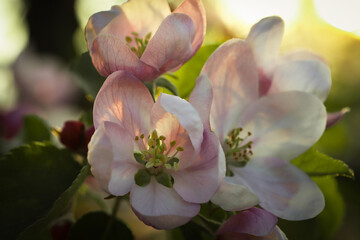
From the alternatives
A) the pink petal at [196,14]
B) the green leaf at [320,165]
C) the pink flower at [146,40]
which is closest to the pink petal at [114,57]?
the pink flower at [146,40]

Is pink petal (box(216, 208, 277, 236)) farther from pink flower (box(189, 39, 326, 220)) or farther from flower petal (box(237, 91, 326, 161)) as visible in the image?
flower petal (box(237, 91, 326, 161))

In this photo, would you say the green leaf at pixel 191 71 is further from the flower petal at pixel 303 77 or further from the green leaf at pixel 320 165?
the green leaf at pixel 320 165

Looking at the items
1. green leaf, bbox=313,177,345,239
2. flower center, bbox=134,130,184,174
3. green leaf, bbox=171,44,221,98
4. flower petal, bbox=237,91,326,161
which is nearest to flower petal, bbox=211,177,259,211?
flower center, bbox=134,130,184,174

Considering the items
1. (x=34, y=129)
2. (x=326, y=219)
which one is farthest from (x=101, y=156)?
(x=326, y=219)

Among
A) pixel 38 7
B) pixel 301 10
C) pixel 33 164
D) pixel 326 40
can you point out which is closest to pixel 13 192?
pixel 33 164

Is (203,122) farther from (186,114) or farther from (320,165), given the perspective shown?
(320,165)
